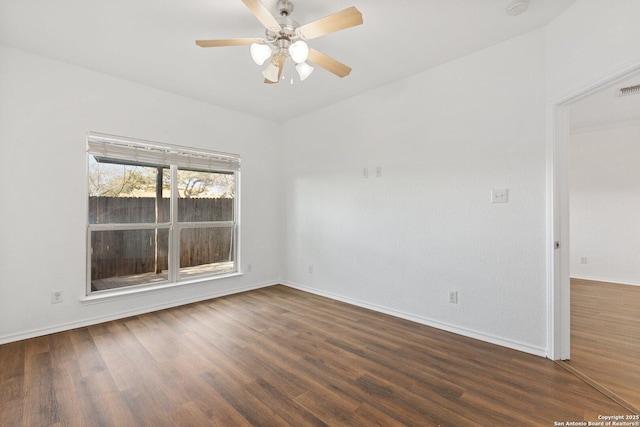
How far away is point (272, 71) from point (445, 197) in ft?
Result: 6.87

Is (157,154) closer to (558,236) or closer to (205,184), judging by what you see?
(205,184)

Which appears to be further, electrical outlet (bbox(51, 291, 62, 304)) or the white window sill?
the white window sill

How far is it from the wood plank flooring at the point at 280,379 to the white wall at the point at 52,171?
31 centimetres

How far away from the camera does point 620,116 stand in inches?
170

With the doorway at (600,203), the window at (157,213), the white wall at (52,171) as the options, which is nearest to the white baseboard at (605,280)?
the doorway at (600,203)

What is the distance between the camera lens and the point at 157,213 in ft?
12.0

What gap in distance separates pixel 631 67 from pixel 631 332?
260 centimetres

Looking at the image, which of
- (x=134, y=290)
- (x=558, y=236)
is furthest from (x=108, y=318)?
(x=558, y=236)

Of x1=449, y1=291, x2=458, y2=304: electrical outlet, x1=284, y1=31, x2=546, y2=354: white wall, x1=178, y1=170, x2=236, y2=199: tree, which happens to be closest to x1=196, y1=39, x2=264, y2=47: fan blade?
x1=284, y1=31, x2=546, y2=354: white wall

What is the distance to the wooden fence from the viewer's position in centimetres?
325

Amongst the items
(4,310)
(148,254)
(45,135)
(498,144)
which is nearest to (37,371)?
(4,310)

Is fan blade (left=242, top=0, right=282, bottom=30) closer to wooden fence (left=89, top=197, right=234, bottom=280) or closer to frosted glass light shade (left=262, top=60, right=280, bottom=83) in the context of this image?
frosted glass light shade (left=262, top=60, right=280, bottom=83)

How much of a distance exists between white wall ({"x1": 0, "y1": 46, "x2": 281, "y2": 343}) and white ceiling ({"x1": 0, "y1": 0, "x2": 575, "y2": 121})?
244mm

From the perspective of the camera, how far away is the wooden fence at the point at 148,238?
3246 millimetres
